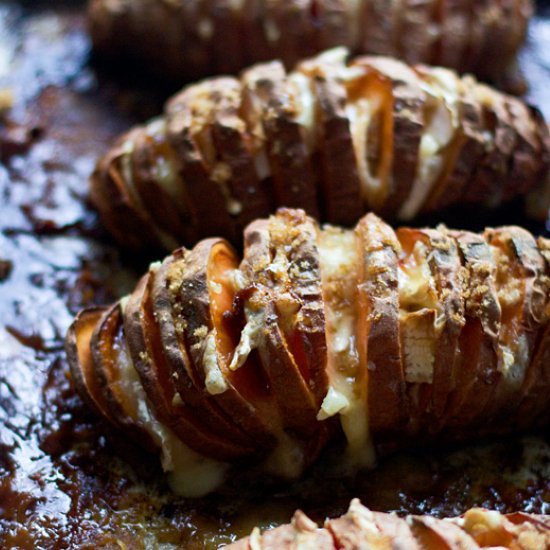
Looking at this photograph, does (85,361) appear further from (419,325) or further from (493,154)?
(493,154)

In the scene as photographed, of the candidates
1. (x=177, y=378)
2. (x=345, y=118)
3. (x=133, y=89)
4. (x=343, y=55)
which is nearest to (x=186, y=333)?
(x=177, y=378)

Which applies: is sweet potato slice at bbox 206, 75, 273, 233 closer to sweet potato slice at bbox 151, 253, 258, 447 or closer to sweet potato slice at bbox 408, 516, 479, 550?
sweet potato slice at bbox 151, 253, 258, 447

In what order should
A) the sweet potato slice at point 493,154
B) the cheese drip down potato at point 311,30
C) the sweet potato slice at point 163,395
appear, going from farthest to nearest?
the cheese drip down potato at point 311,30, the sweet potato slice at point 493,154, the sweet potato slice at point 163,395

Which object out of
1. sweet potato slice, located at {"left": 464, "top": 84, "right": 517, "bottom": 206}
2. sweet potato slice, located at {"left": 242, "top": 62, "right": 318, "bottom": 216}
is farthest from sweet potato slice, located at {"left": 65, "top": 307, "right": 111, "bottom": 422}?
sweet potato slice, located at {"left": 464, "top": 84, "right": 517, "bottom": 206}

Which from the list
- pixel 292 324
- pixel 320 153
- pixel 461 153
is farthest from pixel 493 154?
pixel 292 324

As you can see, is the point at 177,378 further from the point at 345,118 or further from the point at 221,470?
the point at 345,118

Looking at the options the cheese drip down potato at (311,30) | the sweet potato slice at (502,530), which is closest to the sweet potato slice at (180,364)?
the sweet potato slice at (502,530)

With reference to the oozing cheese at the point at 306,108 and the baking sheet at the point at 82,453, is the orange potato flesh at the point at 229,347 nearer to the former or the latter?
the baking sheet at the point at 82,453
